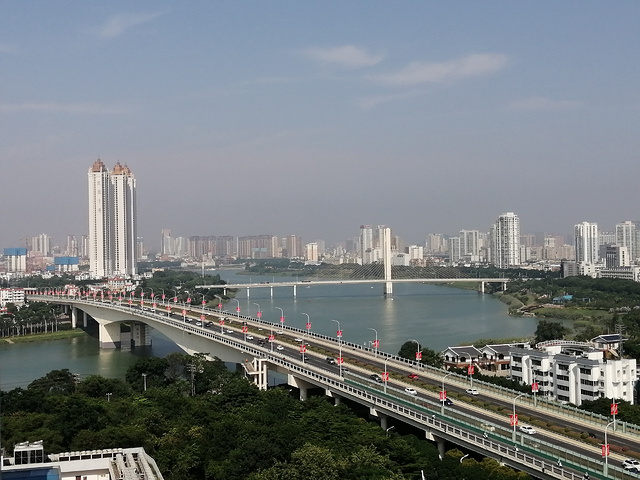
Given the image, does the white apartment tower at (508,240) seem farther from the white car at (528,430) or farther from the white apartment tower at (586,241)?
the white car at (528,430)

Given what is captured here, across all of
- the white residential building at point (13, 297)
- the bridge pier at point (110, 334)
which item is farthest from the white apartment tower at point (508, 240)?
the bridge pier at point (110, 334)

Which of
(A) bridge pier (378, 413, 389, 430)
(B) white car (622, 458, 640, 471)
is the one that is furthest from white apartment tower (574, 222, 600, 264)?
(B) white car (622, 458, 640, 471)

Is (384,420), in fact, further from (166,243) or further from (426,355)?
(166,243)

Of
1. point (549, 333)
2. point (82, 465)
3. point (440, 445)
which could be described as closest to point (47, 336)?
point (549, 333)

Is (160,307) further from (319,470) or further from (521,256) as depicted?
(521,256)

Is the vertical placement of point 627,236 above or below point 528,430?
above

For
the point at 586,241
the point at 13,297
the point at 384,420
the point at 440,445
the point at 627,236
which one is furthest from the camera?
the point at 627,236
